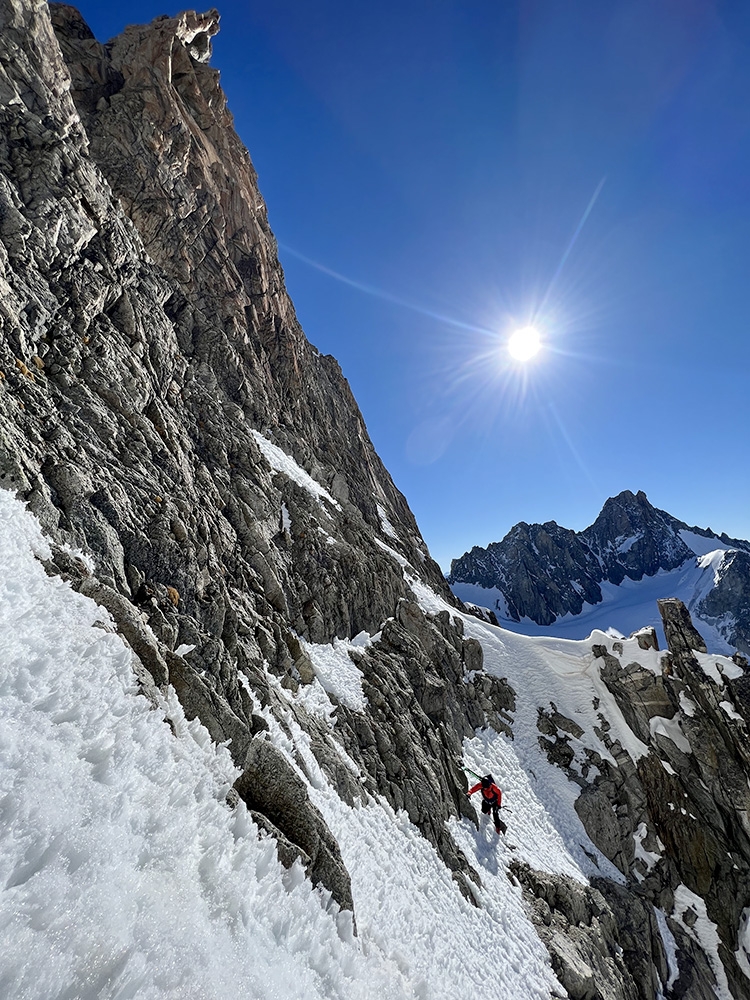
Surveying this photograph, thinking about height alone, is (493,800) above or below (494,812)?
above

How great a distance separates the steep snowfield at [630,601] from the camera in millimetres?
149500

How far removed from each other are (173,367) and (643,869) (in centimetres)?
4134

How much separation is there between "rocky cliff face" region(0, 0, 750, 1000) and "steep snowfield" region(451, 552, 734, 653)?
419 feet

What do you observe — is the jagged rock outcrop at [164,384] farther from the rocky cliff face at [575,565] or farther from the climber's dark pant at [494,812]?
the rocky cliff face at [575,565]

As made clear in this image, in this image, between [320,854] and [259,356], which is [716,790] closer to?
[320,854]

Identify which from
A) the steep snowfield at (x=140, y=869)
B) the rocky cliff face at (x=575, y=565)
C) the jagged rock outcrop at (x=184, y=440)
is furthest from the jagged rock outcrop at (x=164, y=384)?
the rocky cliff face at (x=575, y=565)

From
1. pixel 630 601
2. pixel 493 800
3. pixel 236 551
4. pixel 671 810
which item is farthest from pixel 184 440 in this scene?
pixel 630 601

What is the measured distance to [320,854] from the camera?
27.7 feet

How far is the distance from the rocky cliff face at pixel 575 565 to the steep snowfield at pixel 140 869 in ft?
550

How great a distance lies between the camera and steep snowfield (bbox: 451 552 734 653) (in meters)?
150

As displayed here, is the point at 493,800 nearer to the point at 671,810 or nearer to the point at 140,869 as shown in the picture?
the point at 671,810

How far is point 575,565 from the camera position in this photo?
7121 inches

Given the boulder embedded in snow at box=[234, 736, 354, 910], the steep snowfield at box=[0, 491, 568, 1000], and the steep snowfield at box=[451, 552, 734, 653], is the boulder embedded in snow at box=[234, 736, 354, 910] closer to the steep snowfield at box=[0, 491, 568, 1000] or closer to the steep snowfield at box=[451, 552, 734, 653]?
the steep snowfield at box=[0, 491, 568, 1000]

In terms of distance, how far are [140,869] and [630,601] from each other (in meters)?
200
